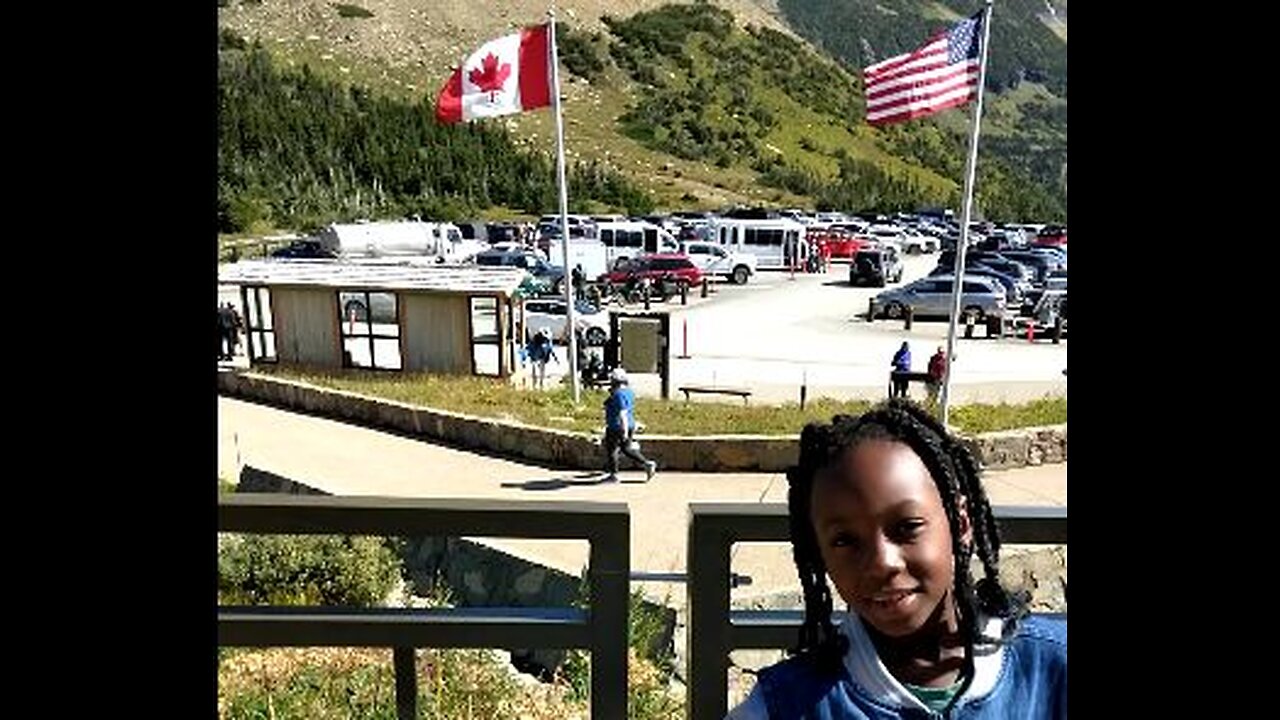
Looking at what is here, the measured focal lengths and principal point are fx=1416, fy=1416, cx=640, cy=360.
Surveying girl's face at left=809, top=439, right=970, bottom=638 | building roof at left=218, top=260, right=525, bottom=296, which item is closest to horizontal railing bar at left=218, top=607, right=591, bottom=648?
girl's face at left=809, top=439, right=970, bottom=638

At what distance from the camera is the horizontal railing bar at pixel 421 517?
6.74 feet

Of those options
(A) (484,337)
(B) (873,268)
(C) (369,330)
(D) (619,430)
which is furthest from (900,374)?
(B) (873,268)

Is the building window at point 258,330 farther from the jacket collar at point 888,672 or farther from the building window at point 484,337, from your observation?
the jacket collar at point 888,672

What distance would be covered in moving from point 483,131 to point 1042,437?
61.8 meters

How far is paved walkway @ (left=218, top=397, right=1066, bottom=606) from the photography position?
11.4 m

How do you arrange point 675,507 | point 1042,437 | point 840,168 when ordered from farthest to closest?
point 840,168 → point 1042,437 → point 675,507

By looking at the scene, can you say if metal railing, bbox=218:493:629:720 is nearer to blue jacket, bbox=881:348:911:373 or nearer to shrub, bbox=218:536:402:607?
shrub, bbox=218:536:402:607

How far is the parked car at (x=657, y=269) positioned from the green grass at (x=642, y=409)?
50.1ft

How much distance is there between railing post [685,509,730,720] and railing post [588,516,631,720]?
10 centimetres

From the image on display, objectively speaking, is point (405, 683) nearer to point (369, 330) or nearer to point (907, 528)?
point (907, 528)

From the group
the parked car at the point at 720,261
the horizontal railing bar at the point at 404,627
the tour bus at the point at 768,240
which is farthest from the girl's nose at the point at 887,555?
the tour bus at the point at 768,240
